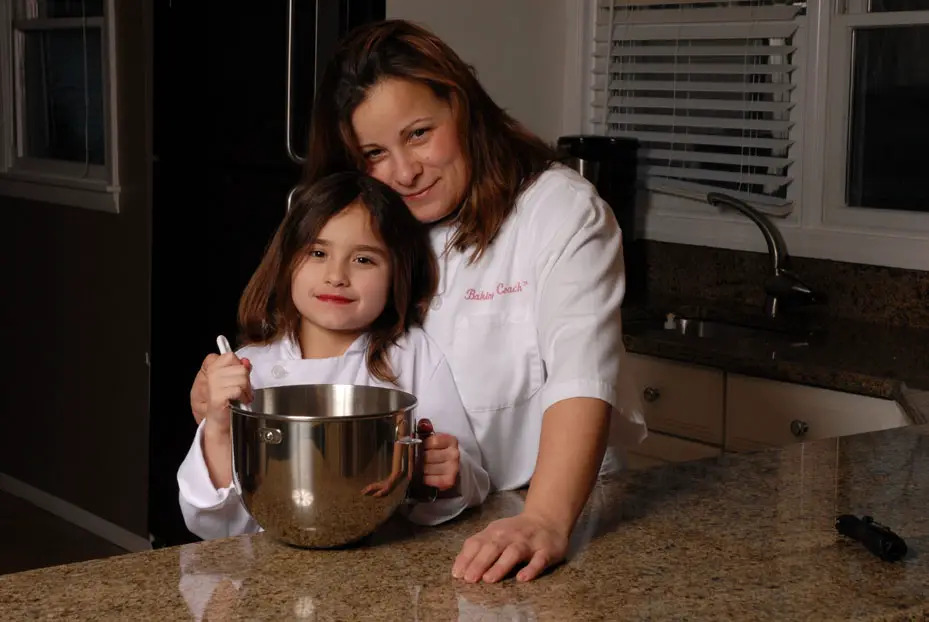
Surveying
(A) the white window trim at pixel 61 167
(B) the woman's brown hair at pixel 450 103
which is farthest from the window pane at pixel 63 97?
(B) the woman's brown hair at pixel 450 103

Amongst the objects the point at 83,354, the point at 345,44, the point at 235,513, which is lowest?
the point at 83,354

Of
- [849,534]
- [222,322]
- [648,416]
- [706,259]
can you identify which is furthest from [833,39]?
[849,534]

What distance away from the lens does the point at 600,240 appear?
4.92ft

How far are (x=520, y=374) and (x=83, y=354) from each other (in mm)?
3111

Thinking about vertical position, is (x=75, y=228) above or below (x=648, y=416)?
above

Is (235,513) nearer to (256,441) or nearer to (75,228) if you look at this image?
(256,441)

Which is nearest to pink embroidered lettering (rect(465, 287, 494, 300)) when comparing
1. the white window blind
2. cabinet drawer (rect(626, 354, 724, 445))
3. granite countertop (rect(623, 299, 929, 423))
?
granite countertop (rect(623, 299, 929, 423))

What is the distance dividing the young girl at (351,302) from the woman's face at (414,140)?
4cm

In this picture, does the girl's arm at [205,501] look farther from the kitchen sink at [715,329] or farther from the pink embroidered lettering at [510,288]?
the kitchen sink at [715,329]

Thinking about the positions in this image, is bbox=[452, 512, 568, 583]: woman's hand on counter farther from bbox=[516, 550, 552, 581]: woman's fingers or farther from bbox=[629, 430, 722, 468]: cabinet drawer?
bbox=[629, 430, 722, 468]: cabinet drawer

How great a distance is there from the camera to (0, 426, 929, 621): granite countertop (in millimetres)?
1074

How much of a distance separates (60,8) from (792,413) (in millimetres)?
2982

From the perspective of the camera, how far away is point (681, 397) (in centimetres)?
298

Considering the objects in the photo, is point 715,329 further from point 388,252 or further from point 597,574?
point 597,574
